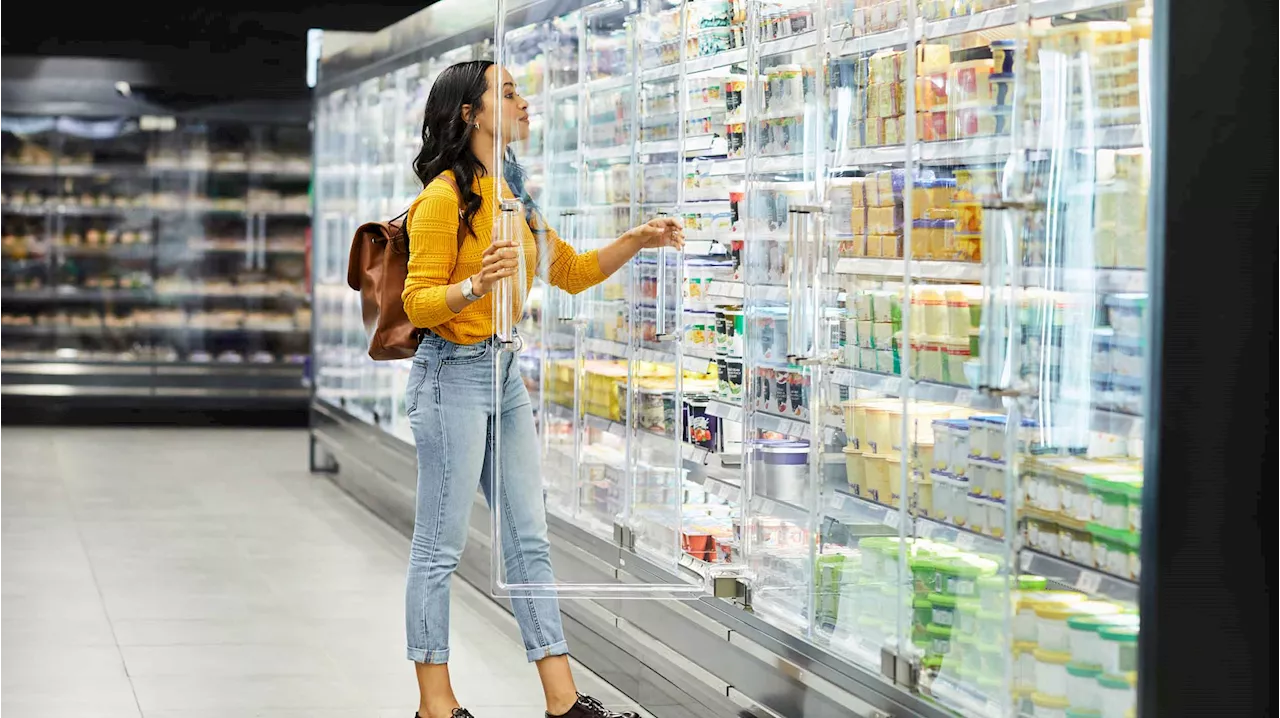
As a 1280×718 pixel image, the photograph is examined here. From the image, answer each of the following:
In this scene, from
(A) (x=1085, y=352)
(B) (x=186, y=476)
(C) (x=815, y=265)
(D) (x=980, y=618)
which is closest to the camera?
(A) (x=1085, y=352)

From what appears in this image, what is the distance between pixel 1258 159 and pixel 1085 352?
1.52ft

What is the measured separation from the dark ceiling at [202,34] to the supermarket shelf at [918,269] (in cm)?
994

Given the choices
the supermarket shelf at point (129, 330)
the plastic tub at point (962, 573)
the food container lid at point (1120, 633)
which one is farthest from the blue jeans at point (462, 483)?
the supermarket shelf at point (129, 330)

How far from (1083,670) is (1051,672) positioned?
2.8 inches

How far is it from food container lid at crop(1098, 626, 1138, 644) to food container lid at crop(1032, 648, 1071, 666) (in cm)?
9

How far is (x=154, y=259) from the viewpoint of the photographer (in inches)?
521

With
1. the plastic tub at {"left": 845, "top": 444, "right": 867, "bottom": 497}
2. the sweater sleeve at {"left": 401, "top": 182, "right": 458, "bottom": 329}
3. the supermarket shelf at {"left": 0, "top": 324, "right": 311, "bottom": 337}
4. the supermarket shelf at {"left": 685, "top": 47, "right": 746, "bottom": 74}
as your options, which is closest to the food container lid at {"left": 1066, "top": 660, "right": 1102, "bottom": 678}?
the plastic tub at {"left": 845, "top": 444, "right": 867, "bottom": 497}

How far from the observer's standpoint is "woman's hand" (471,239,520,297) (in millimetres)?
3713

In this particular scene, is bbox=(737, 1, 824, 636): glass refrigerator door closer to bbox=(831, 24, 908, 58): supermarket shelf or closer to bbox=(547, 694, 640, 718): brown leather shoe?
bbox=(831, 24, 908, 58): supermarket shelf

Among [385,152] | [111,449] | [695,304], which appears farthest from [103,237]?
[695,304]

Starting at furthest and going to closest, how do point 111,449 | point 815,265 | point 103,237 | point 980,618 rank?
point 103,237
point 111,449
point 815,265
point 980,618

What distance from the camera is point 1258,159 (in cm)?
288

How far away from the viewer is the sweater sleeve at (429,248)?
384cm

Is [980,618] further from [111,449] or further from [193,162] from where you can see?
[193,162]
